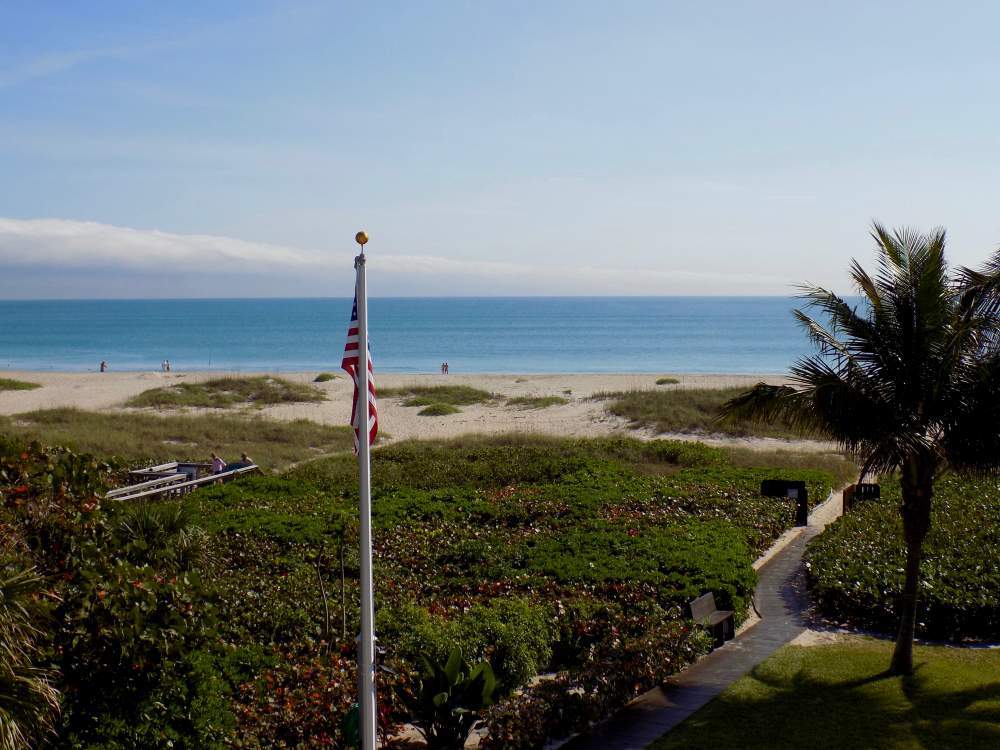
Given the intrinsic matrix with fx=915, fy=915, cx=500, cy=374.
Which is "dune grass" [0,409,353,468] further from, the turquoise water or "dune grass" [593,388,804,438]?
the turquoise water

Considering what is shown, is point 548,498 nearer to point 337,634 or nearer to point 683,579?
point 683,579

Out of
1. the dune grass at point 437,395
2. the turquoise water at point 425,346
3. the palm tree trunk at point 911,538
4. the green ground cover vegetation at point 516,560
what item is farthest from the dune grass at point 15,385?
the palm tree trunk at point 911,538

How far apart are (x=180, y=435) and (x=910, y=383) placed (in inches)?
1193

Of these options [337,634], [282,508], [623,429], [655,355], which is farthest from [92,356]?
[337,634]

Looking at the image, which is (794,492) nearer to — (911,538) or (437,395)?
(911,538)

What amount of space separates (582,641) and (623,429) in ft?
92.8

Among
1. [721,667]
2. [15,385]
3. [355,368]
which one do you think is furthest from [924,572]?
[15,385]

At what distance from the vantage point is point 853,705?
10.8m

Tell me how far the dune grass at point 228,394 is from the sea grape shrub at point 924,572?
40.1 meters

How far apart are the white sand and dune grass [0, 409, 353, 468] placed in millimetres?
4223

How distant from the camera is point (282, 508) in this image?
19.6m

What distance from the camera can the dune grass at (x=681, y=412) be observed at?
37531 millimetres

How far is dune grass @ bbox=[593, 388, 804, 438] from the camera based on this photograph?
1478 inches

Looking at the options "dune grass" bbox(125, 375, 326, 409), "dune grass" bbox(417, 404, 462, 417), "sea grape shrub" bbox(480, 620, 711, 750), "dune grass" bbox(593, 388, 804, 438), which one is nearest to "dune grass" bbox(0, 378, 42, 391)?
"dune grass" bbox(125, 375, 326, 409)
